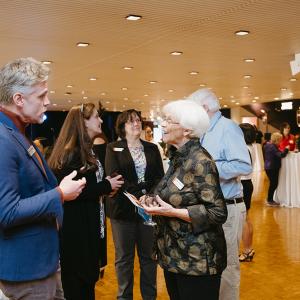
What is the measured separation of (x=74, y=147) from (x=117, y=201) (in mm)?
881

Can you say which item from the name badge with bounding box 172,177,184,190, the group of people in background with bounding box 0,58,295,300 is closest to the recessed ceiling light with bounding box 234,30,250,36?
the group of people in background with bounding box 0,58,295,300

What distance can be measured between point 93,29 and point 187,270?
4.34 m

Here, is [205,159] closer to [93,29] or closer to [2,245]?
[2,245]

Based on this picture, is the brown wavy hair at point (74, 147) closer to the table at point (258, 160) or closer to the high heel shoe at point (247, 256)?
the high heel shoe at point (247, 256)

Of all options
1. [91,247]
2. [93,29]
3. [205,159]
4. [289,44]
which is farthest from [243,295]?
[289,44]

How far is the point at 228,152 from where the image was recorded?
301cm

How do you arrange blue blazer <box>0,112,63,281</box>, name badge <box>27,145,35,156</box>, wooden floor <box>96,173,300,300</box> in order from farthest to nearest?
1. wooden floor <box>96,173,300,300</box>
2. name badge <box>27,145,35,156</box>
3. blue blazer <box>0,112,63,281</box>

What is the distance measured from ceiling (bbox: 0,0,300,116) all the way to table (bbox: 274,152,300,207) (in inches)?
80.1

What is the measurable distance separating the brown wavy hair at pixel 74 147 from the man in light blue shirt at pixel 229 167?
2.72 ft

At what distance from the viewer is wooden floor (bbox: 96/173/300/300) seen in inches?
161

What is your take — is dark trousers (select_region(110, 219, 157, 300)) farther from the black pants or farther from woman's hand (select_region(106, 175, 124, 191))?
the black pants

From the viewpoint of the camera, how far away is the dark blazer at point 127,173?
343 centimetres

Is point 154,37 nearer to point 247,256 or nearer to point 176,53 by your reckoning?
point 176,53

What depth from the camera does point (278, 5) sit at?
4777 mm
